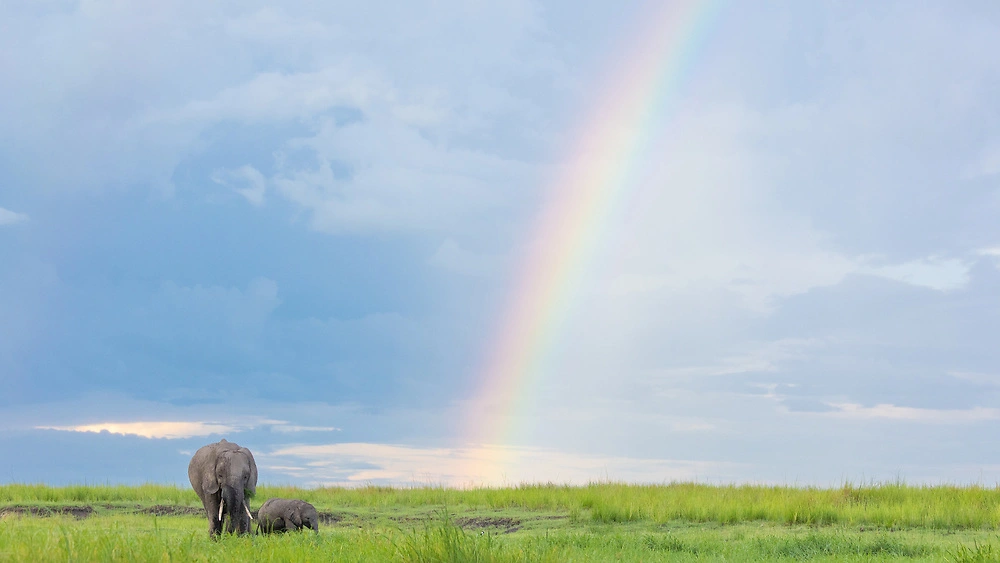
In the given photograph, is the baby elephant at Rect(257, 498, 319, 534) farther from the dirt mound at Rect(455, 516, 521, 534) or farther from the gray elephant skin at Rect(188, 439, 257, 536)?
the dirt mound at Rect(455, 516, 521, 534)

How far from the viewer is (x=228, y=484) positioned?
52.3 feet

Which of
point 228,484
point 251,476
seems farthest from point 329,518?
point 228,484

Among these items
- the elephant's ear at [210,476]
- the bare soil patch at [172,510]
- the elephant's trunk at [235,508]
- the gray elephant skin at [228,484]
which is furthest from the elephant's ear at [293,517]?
the bare soil patch at [172,510]

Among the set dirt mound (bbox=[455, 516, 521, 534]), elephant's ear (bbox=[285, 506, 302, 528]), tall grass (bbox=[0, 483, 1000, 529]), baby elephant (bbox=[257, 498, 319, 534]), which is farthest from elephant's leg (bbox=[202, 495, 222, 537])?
tall grass (bbox=[0, 483, 1000, 529])

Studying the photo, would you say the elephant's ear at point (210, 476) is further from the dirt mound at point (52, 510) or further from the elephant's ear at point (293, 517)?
the dirt mound at point (52, 510)

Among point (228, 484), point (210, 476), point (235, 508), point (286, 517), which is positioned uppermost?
point (210, 476)

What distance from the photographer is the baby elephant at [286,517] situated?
17000 mm

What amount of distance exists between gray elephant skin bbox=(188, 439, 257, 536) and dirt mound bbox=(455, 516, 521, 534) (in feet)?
19.5

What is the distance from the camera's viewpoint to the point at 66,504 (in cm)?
2516

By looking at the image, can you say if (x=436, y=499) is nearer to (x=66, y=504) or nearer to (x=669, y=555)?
(x=66, y=504)

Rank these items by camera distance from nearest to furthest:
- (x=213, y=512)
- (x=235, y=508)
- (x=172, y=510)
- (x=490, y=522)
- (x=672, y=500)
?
(x=235, y=508) → (x=213, y=512) → (x=490, y=522) → (x=672, y=500) → (x=172, y=510)

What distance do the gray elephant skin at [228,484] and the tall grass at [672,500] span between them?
8469 millimetres

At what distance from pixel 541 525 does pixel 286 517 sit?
626 centimetres

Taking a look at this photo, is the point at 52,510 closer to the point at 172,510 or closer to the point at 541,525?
the point at 172,510
